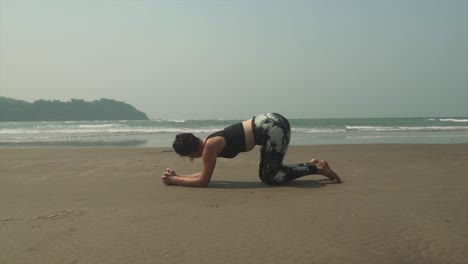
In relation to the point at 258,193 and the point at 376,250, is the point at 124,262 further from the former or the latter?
the point at 258,193

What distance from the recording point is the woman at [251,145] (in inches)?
171

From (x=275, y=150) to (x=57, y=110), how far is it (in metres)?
83.4

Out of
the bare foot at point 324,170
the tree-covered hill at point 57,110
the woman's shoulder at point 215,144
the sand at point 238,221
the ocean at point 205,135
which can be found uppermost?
the tree-covered hill at point 57,110

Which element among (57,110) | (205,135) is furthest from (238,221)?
(57,110)

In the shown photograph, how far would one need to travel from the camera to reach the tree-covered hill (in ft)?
244

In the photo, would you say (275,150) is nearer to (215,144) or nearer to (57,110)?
(215,144)

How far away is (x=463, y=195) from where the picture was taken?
364 centimetres

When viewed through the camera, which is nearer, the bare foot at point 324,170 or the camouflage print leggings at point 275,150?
the camouflage print leggings at point 275,150

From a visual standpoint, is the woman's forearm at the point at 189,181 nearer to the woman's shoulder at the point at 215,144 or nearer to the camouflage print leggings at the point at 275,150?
the woman's shoulder at the point at 215,144

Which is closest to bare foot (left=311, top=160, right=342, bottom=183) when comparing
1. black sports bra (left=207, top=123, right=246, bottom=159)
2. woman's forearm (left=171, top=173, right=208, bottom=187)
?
black sports bra (left=207, top=123, right=246, bottom=159)

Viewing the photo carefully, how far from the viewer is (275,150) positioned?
14.4ft

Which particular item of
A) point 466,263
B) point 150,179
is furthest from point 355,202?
point 150,179

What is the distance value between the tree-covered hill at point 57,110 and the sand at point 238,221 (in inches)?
3094

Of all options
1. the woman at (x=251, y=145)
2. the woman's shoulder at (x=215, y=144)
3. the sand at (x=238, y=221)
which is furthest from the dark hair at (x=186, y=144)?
the sand at (x=238, y=221)
